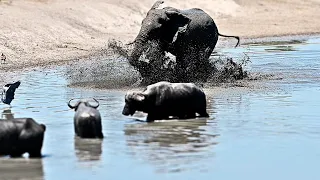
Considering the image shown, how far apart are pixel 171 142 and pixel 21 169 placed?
222 cm

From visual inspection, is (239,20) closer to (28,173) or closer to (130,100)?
(130,100)

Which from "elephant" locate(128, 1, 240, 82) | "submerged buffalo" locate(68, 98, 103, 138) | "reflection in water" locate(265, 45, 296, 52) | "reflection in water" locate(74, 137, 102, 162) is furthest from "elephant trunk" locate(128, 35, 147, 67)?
"reflection in water" locate(265, 45, 296, 52)

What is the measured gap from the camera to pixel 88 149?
10.5 metres

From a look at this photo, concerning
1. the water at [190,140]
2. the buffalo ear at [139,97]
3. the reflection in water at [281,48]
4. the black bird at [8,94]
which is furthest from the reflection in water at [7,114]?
the reflection in water at [281,48]

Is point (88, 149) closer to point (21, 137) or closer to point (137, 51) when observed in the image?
point (21, 137)

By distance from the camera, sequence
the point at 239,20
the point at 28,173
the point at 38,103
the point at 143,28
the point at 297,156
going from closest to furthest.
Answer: the point at 28,173, the point at 297,156, the point at 38,103, the point at 143,28, the point at 239,20

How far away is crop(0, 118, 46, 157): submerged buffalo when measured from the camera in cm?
980

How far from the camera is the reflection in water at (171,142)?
9857mm

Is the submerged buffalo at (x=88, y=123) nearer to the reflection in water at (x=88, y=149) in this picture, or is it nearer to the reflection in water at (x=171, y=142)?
the reflection in water at (x=88, y=149)

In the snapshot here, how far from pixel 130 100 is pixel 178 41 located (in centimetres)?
527

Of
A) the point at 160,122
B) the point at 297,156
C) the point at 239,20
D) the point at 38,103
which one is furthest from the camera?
the point at 239,20

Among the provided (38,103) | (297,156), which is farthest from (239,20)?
(297,156)

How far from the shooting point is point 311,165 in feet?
32.2

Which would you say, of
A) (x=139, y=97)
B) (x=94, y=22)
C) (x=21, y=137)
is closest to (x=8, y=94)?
(x=139, y=97)
